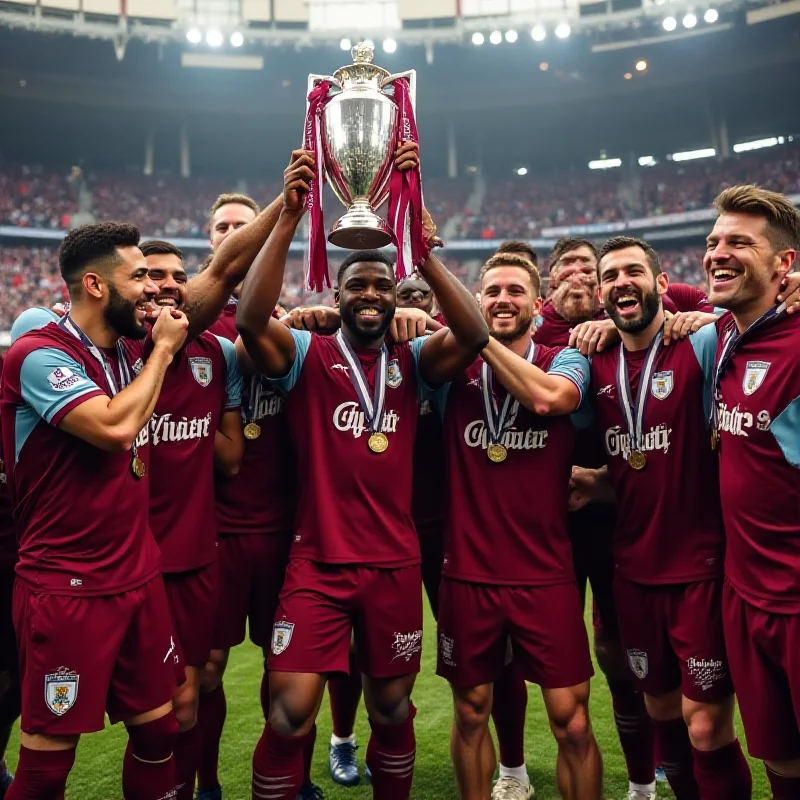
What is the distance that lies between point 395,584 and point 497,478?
608 millimetres

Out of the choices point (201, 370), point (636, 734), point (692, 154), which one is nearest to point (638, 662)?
point (636, 734)

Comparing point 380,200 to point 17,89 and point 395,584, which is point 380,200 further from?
point 17,89

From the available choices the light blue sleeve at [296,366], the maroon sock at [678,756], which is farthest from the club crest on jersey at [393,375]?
the maroon sock at [678,756]

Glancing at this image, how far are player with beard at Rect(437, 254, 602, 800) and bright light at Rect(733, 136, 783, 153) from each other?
2635cm

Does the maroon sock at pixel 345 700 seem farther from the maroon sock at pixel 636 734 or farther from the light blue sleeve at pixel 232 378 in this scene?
the light blue sleeve at pixel 232 378

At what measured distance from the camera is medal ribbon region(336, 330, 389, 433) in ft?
10.3

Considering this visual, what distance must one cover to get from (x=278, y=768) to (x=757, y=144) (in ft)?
91.9

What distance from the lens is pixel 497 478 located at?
319 cm

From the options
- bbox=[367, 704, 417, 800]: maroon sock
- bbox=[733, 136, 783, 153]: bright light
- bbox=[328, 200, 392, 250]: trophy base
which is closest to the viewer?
bbox=[328, 200, 392, 250]: trophy base

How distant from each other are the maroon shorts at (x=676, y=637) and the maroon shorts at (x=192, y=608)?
1685mm

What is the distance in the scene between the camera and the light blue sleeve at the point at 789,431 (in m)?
2.52

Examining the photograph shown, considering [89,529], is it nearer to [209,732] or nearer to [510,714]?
[209,732]

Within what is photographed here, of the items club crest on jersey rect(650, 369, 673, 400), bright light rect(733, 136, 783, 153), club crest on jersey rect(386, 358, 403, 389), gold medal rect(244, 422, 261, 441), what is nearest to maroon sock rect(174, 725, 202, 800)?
gold medal rect(244, 422, 261, 441)

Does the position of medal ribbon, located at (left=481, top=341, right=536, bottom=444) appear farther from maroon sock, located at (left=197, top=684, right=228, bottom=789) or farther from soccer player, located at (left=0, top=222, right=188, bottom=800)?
maroon sock, located at (left=197, top=684, right=228, bottom=789)
